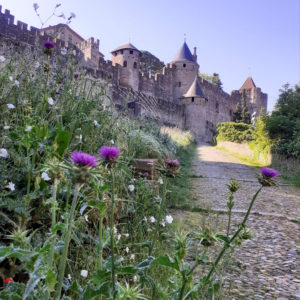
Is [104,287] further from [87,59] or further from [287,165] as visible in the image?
[87,59]

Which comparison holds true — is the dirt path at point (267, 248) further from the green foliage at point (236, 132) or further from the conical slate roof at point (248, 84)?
the conical slate roof at point (248, 84)

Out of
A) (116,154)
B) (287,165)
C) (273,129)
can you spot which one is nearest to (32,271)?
(116,154)

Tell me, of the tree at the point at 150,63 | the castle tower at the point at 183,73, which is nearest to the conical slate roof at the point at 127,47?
the castle tower at the point at 183,73

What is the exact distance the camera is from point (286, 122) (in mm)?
8695

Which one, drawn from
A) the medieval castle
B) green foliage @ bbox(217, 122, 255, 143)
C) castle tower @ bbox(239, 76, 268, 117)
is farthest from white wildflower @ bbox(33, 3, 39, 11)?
castle tower @ bbox(239, 76, 268, 117)

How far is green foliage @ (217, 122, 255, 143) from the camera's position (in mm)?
14273

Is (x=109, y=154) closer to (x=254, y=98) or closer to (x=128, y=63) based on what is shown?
(x=128, y=63)

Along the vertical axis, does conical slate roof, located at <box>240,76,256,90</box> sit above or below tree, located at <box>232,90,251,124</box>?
above

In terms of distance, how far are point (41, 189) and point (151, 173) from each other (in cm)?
169

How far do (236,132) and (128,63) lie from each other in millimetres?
13970

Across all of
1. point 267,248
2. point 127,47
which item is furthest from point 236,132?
point 127,47

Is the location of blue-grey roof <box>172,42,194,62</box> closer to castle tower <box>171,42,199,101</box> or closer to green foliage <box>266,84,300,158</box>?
castle tower <box>171,42,199,101</box>

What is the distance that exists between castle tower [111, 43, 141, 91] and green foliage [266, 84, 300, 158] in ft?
52.2

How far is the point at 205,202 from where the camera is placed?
380cm
